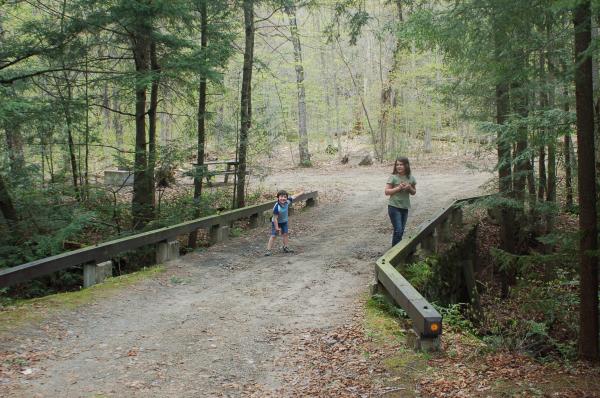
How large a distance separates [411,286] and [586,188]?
2.32m

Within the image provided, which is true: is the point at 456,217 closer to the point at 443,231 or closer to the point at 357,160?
the point at 443,231

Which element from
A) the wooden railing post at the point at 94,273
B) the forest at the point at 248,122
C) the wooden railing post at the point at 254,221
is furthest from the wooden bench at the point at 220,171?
the wooden railing post at the point at 94,273

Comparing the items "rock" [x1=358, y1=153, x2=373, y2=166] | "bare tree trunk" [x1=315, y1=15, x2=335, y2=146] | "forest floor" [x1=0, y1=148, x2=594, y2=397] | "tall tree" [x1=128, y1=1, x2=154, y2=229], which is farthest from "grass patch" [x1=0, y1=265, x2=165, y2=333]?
"bare tree trunk" [x1=315, y1=15, x2=335, y2=146]

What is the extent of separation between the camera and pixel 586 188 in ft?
18.4

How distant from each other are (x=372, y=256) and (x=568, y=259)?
465cm

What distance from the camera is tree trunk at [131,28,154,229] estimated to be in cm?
1223

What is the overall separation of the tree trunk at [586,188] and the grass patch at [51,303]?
6.64 m

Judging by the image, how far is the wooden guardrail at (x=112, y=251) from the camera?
23.3ft

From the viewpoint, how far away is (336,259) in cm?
1050

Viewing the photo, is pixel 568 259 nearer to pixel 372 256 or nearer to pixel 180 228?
pixel 372 256

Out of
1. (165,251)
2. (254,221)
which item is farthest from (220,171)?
(165,251)

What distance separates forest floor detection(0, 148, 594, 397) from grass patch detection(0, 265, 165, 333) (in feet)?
0.29

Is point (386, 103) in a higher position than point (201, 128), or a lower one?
higher

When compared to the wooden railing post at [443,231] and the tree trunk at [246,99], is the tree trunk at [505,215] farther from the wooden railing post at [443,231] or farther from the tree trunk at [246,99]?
the tree trunk at [246,99]
